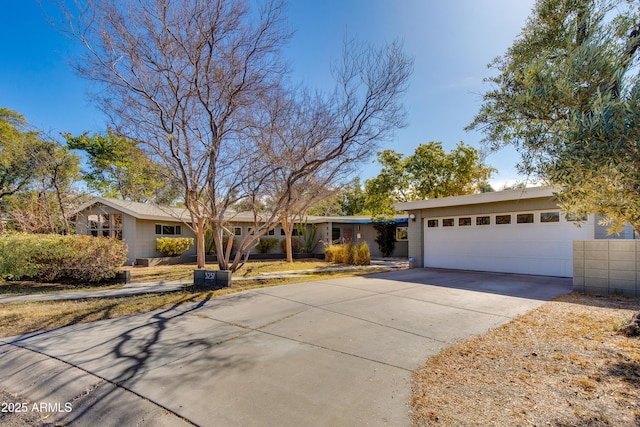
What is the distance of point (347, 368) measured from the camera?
3672 mm

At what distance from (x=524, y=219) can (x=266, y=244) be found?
45.4ft

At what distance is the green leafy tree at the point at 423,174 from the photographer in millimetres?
20641

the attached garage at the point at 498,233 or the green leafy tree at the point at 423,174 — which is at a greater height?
the green leafy tree at the point at 423,174

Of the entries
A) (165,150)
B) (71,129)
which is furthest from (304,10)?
(71,129)

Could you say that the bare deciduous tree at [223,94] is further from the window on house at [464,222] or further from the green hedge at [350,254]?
the green hedge at [350,254]

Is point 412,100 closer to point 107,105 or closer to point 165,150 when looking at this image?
point 165,150

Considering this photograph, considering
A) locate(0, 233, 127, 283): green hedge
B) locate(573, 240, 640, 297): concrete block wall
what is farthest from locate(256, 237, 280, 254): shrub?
locate(573, 240, 640, 297): concrete block wall

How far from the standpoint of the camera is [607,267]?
7793 millimetres

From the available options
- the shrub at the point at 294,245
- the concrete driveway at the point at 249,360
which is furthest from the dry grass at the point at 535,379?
the shrub at the point at 294,245

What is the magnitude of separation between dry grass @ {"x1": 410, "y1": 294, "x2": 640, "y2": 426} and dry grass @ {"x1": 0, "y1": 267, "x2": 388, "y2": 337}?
5.45m

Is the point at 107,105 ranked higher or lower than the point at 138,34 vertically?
lower

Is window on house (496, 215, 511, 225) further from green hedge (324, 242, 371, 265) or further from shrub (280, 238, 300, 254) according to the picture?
shrub (280, 238, 300, 254)

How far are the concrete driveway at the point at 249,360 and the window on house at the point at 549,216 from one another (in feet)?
15.7

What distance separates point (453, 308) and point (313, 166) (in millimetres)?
5210
